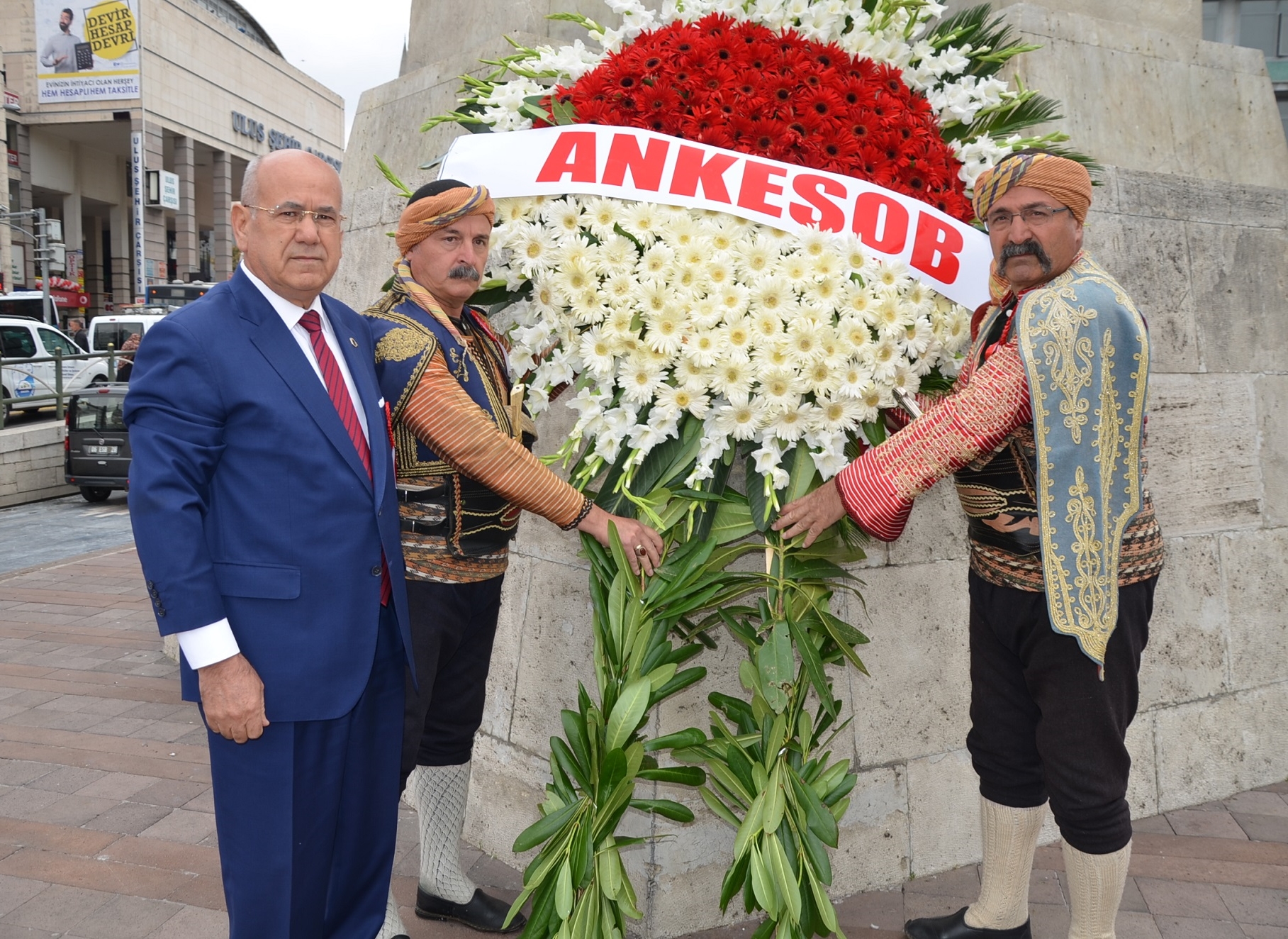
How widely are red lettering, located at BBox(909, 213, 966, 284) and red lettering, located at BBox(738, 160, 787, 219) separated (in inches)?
15.9

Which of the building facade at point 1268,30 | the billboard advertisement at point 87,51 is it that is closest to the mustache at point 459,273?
the building facade at point 1268,30

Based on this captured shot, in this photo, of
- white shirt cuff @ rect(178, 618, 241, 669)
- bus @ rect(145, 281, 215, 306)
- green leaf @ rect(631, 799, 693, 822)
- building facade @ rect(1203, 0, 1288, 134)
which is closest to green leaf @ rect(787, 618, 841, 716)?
green leaf @ rect(631, 799, 693, 822)

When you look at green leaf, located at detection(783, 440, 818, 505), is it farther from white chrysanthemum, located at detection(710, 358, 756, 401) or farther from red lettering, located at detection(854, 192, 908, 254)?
red lettering, located at detection(854, 192, 908, 254)

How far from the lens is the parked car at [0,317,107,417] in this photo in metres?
15.7

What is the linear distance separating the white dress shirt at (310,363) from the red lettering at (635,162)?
2.81 feet

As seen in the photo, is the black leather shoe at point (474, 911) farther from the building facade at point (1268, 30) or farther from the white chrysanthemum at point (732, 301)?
the building facade at point (1268, 30)

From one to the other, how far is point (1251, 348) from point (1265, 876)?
2.04 m

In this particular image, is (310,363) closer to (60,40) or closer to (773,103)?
(773,103)

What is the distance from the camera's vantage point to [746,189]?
8.82ft

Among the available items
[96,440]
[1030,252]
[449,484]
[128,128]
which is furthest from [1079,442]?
[128,128]

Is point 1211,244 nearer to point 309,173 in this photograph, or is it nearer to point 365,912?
point 309,173

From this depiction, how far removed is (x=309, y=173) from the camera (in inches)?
88.4

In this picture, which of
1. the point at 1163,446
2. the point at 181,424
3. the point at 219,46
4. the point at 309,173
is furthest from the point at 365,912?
the point at 219,46

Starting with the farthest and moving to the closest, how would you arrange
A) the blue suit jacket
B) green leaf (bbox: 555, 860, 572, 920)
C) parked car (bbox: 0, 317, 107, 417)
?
1. parked car (bbox: 0, 317, 107, 417)
2. green leaf (bbox: 555, 860, 572, 920)
3. the blue suit jacket
